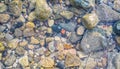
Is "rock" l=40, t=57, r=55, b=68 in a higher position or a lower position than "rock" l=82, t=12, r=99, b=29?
lower

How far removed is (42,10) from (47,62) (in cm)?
34

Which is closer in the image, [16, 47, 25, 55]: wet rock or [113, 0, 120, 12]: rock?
[16, 47, 25, 55]: wet rock

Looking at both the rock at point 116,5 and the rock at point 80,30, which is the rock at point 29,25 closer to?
the rock at point 80,30

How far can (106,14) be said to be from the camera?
198 centimetres

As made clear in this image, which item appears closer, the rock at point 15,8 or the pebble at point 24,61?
the pebble at point 24,61

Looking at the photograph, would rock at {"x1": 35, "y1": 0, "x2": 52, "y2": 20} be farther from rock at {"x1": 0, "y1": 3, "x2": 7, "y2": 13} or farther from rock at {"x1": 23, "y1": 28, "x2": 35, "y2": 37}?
rock at {"x1": 0, "y1": 3, "x2": 7, "y2": 13}

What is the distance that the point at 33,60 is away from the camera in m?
1.84

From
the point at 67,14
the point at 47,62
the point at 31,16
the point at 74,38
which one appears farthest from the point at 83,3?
the point at 47,62

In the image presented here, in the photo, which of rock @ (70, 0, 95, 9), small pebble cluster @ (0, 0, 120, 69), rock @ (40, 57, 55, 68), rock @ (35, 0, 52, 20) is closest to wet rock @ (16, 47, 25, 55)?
small pebble cluster @ (0, 0, 120, 69)

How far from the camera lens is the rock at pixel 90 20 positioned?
1902 millimetres

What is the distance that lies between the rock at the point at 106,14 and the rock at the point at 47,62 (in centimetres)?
44

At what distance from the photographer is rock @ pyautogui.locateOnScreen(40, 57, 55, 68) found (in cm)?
182

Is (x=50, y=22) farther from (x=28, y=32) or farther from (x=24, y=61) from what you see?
(x=24, y=61)

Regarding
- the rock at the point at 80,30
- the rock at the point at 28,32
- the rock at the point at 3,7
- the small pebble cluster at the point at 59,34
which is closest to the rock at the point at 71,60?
the small pebble cluster at the point at 59,34
